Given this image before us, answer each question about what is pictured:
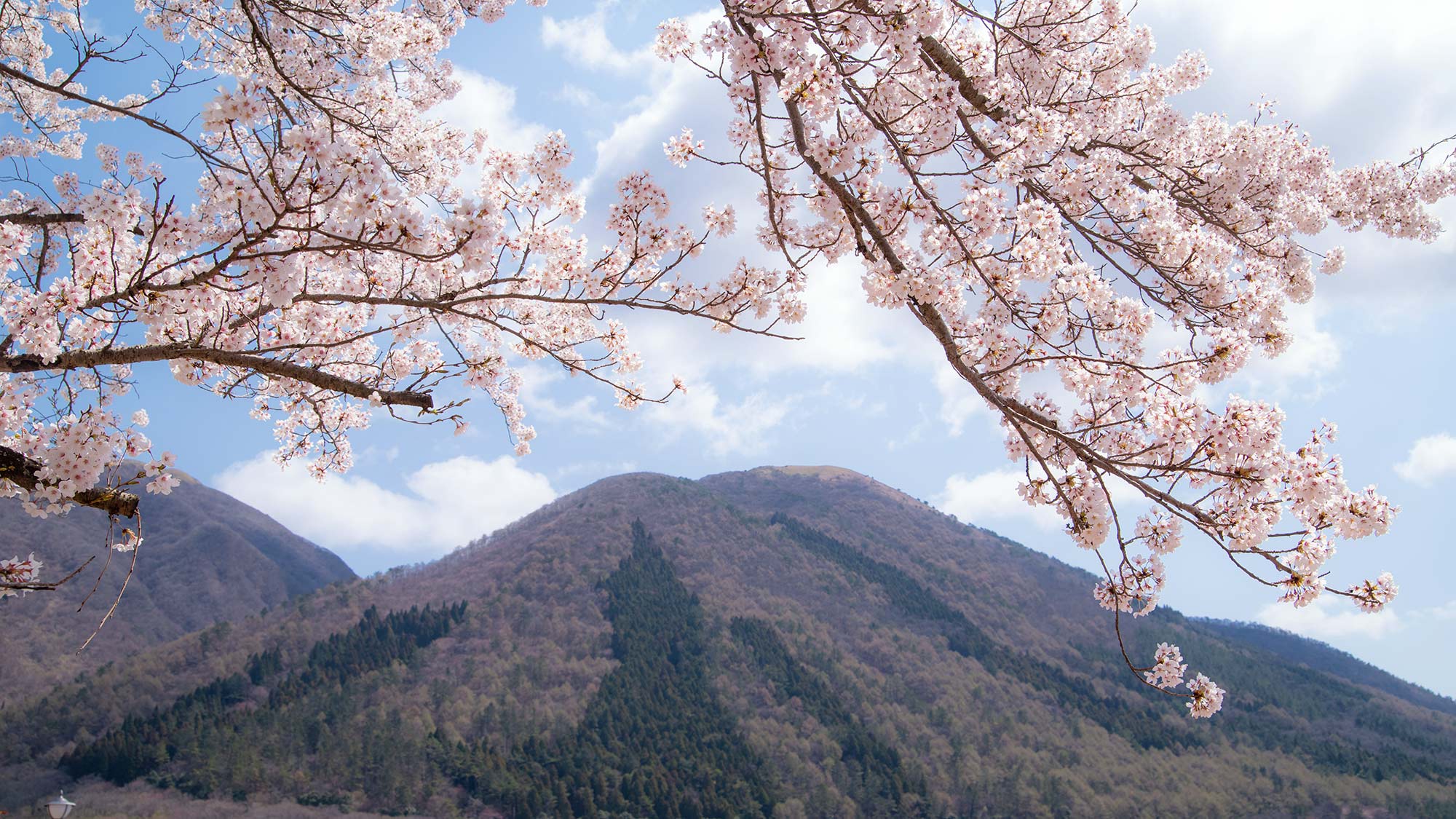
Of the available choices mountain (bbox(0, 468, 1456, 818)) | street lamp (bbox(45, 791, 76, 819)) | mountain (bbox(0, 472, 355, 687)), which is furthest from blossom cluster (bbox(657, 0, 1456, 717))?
mountain (bbox(0, 472, 355, 687))

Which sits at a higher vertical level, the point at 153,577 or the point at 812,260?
the point at 812,260

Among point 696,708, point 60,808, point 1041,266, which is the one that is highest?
point 1041,266

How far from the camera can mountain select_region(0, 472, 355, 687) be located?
159ft

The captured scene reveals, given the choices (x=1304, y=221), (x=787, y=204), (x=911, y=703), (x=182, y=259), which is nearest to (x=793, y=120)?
(x=787, y=204)

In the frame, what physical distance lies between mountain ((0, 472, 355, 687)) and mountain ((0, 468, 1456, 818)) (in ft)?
29.1

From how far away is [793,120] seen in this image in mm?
3252

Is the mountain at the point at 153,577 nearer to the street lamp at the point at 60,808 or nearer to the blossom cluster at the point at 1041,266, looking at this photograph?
the street lamp at the point at 60,808

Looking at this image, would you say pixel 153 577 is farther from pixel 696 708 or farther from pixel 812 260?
pixel 812 260

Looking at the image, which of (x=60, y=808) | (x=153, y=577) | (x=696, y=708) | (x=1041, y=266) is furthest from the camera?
(x=153, y=577)

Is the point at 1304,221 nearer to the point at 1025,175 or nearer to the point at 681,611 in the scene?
the point at 1025,175

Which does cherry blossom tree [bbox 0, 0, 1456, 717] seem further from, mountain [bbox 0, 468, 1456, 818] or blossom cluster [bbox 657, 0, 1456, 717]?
mountain [bbox 0, 468, 1456, 818]

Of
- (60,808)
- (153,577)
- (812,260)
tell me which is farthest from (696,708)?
(153,577)

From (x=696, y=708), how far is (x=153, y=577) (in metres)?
55.7

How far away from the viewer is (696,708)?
49250mm
